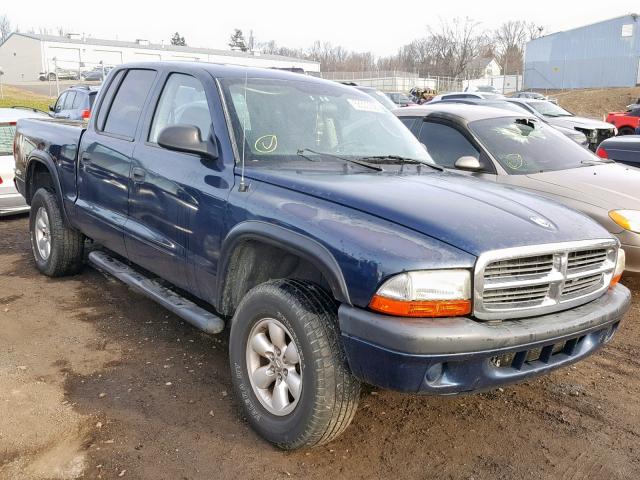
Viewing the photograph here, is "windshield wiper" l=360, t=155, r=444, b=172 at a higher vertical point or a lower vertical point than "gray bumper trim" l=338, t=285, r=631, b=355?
higher

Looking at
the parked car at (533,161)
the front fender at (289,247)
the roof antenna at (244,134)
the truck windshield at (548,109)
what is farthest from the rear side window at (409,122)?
the truck windshield at (548,109)

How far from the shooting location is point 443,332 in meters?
2.46

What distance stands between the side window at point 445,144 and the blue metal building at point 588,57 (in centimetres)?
4867

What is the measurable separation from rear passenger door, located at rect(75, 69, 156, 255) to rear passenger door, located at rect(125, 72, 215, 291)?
0.16 metres

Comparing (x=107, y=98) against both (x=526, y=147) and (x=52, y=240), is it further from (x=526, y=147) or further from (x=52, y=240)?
(x=526, y=147)

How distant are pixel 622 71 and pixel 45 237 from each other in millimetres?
52595

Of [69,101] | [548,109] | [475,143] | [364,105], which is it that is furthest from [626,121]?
[364,105]

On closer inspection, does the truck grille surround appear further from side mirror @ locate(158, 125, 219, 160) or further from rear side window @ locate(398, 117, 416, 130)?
rear side window @ locate(398, 117, 416, 130)

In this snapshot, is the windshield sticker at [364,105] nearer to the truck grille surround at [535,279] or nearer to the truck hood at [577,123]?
the truck grille surround at [535,279]

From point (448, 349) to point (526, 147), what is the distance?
14.0 ft

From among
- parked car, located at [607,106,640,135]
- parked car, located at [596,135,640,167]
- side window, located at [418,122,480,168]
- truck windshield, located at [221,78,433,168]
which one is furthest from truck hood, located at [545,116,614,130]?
truck windshield, located at [221,78,433,168]

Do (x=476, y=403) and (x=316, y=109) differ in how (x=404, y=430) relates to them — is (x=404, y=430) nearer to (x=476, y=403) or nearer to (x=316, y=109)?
(x=476, y=403)

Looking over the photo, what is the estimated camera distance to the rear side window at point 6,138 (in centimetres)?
800

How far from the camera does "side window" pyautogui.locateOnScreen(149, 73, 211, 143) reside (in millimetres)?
3740
